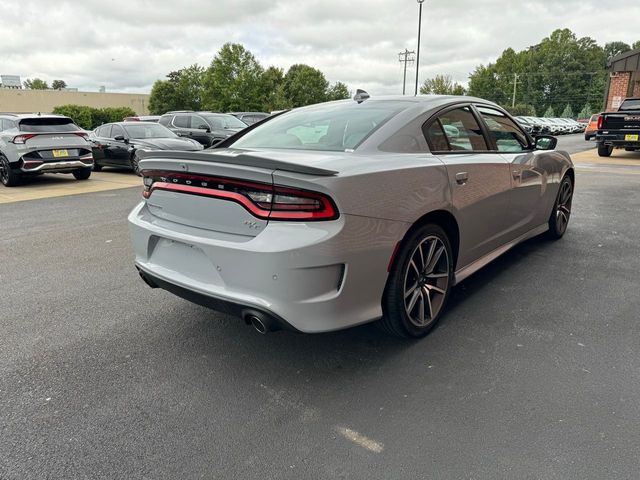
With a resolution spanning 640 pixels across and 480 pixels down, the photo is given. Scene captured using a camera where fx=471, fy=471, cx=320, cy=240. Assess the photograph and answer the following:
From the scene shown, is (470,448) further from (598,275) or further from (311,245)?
(598,275)

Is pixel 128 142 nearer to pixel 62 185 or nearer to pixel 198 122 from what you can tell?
pixel 62 185

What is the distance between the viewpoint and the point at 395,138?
2.91m

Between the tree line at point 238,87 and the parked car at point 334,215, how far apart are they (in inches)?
2153

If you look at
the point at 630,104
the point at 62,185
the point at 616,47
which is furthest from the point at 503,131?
Answer: the point at 616,47

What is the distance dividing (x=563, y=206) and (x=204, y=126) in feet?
39.7

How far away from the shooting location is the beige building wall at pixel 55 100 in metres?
62.6

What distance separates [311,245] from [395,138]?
3.49 feet

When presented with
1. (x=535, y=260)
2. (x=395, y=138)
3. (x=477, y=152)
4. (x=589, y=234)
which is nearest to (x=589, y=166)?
(x=589, y=234)

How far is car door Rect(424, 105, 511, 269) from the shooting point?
10.4ft

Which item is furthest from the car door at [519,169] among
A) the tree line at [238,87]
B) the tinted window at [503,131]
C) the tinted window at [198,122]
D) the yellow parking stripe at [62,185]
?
the tree line at [238,87]

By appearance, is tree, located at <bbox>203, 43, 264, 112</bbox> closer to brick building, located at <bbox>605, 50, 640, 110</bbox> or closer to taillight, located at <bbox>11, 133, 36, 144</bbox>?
brick building, located at <bbox>605, 50, 640, 110</bbox>

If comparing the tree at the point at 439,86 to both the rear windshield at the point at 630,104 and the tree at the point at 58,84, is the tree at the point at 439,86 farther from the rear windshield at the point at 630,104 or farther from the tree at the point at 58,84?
the tree at the point at 58,84

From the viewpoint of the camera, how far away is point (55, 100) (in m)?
68.6

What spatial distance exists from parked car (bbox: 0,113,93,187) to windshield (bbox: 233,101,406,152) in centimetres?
827
